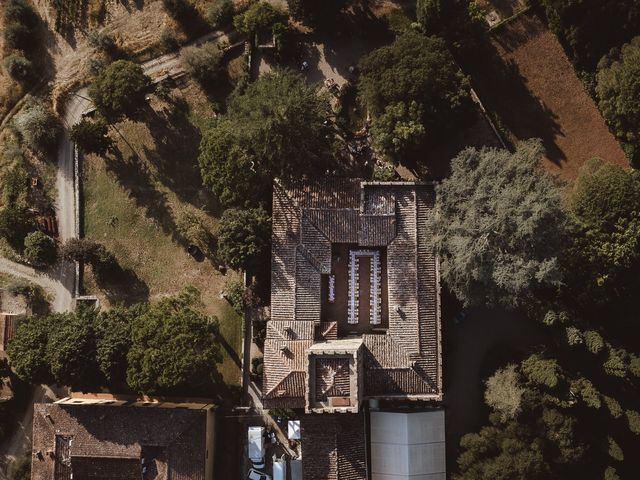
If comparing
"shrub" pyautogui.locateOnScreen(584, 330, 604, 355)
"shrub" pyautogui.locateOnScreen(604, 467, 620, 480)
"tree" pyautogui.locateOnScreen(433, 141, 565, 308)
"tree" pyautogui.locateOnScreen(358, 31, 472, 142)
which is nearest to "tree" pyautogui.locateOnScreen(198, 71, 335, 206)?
"tree" pyautogui.locateOnScreen(358, 31, 472, 142)

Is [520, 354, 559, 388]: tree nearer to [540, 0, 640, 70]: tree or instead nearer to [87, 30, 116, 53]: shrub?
[540, 0, 640, 70]: tree

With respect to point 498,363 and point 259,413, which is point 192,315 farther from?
point 498,363

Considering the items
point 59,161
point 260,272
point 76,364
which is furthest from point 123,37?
point 76,364

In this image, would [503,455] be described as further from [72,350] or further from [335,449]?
[72,350]

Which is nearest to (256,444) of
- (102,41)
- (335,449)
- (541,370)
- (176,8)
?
(335,449)

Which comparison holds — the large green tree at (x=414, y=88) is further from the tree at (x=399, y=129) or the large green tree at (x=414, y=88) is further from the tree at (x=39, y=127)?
the tree at (x=39, y=127)
